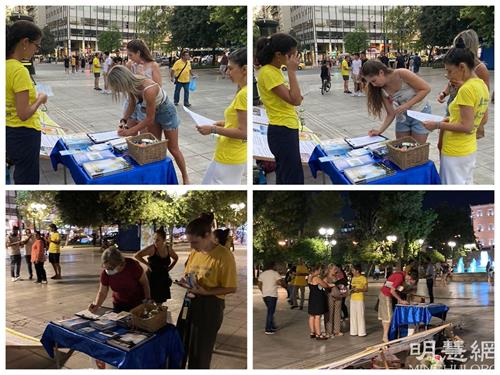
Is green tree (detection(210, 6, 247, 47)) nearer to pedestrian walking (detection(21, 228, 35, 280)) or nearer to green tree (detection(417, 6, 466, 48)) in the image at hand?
green tree (detection(417, 6, 466, 48))

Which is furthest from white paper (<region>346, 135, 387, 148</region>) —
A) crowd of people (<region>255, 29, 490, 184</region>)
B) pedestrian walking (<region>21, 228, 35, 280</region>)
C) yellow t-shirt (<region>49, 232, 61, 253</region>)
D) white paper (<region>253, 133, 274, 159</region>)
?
pedestrian walking (<region>21, 228, 35, 280</region>)

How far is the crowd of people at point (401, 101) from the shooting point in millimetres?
2373

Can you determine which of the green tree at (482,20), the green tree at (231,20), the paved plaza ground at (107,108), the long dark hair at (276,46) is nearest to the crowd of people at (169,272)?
the paved plaza ground at (107,108)

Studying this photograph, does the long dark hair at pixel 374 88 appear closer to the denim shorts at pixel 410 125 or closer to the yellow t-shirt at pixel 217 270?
the denim shorts at pixel 410 125

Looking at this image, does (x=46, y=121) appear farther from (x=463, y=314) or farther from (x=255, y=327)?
(x=463, y=314)

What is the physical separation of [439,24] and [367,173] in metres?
1.23

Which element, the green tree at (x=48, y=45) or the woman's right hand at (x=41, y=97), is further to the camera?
the green tree at (x=48, y=45)

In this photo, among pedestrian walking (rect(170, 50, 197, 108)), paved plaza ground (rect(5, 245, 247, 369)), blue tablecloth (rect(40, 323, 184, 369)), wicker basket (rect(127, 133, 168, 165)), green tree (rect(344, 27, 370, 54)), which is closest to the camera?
blue tablecloth (rect(40, 323, 184, 369))

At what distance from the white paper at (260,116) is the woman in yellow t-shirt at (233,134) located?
0.16 m

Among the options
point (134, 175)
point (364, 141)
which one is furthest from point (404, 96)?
point (134, 175)

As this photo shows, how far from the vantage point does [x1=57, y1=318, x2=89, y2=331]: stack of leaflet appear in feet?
7.97

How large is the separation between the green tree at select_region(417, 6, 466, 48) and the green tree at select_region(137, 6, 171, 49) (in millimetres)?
1535

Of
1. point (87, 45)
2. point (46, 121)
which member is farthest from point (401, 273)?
point (46, 121)

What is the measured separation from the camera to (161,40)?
10.1 feet
